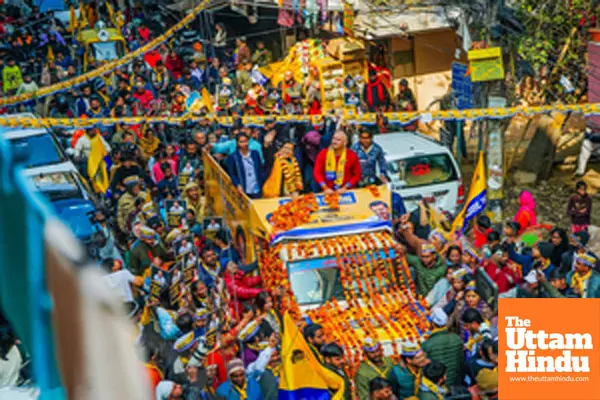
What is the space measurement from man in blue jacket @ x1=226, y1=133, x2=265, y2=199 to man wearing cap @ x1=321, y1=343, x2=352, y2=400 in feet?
15.1

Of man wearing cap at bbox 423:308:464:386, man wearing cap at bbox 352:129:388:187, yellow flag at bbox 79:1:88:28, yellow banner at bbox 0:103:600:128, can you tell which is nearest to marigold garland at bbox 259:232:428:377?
man wearing cap at bbox 423:308:464:386

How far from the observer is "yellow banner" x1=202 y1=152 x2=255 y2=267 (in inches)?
426

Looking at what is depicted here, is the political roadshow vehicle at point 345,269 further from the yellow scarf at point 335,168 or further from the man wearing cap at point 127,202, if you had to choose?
the man wearing cap at point 127,202

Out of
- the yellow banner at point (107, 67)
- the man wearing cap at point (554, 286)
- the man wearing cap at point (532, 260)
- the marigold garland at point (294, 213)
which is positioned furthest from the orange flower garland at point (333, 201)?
the yellow banner at point (107, 67)

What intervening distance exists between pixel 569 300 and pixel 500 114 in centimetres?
591

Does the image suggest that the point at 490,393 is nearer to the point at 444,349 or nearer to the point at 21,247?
the point at 444,349

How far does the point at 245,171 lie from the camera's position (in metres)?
12.1

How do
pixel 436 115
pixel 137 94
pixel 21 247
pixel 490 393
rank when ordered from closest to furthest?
1. pixel 21 247
2. pixel 490 393
3. pixel 436 115
4. pixel 137 94

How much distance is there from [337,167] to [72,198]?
3.96 metres

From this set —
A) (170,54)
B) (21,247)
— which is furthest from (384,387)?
(170,54)

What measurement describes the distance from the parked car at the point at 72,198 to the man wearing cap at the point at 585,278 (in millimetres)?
5727

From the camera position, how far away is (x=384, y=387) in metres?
6.71

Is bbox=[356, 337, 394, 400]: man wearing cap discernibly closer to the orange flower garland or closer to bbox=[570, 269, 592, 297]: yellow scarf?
bbox=[570, 269, 592, 297]: yellow scarf

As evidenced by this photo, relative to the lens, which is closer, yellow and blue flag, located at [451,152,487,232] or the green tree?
yellow and blue flag, located at [451,152,487,232]
